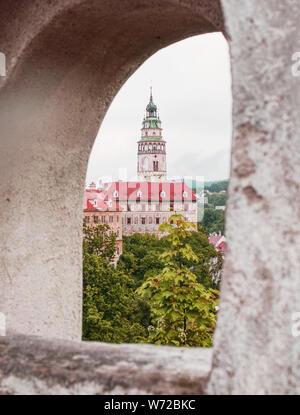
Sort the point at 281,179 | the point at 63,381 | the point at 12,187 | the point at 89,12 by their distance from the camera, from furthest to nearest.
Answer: the point at 12,187, the point at 89,12, the point at 63,381, the point at 281,179

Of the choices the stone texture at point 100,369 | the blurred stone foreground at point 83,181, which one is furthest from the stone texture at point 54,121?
the stone texture at point 100,369

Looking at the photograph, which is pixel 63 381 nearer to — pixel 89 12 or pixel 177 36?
pixel 89 12

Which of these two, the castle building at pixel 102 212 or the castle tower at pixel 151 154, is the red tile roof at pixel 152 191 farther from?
the castle tower at pixel 151 154

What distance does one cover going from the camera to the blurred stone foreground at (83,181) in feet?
3.60

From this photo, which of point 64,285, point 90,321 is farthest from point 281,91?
point 90,321

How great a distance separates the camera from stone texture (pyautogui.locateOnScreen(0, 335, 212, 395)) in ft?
4.18

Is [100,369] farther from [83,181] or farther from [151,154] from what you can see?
[151,154]

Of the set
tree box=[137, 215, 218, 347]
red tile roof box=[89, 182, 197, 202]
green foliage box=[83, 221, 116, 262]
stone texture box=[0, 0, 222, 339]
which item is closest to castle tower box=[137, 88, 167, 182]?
red tile roof box=[89, 182, 197, 202]

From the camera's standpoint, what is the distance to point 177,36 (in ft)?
7.04

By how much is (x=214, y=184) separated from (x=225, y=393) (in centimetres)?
10889

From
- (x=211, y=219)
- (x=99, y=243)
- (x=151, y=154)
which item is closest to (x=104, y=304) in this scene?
(x=99, y=243)

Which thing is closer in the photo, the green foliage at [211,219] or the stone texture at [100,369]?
the stone texture at [100,369]

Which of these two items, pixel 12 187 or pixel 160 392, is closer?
pixel 160 392

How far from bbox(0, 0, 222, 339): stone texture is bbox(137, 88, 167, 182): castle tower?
79.4 metres
